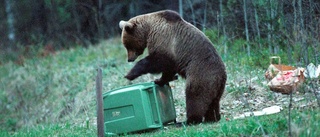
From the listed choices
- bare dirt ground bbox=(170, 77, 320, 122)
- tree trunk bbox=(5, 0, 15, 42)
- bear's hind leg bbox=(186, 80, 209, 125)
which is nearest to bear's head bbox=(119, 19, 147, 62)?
bear's hind leg bbox=(186, 80, 209, 125)

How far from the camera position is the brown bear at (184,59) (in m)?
8.72

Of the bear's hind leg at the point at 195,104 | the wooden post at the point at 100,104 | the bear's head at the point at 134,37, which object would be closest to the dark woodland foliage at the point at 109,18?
the bear's head at the point at 134,37

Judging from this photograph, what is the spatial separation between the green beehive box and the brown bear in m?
0.33

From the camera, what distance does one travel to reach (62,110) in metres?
15.0

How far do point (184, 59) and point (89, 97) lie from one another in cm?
630

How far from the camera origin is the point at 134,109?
8.76 meters

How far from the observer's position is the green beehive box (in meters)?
8.71

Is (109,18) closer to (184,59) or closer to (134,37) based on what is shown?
(134,37)

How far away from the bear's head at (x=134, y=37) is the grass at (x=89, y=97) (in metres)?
1.48

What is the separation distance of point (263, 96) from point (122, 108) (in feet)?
10.1

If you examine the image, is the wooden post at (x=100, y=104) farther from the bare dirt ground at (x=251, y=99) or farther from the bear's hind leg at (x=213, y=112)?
the bare dirt ground at (x=251, y=99)

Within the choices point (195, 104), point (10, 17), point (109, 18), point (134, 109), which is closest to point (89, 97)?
point (134, 109)

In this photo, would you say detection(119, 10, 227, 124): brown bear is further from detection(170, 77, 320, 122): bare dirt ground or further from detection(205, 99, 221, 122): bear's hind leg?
detection(170, 77, 320, 122): bare dirt ground

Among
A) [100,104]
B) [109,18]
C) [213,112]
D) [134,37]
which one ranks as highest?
[109,18]
